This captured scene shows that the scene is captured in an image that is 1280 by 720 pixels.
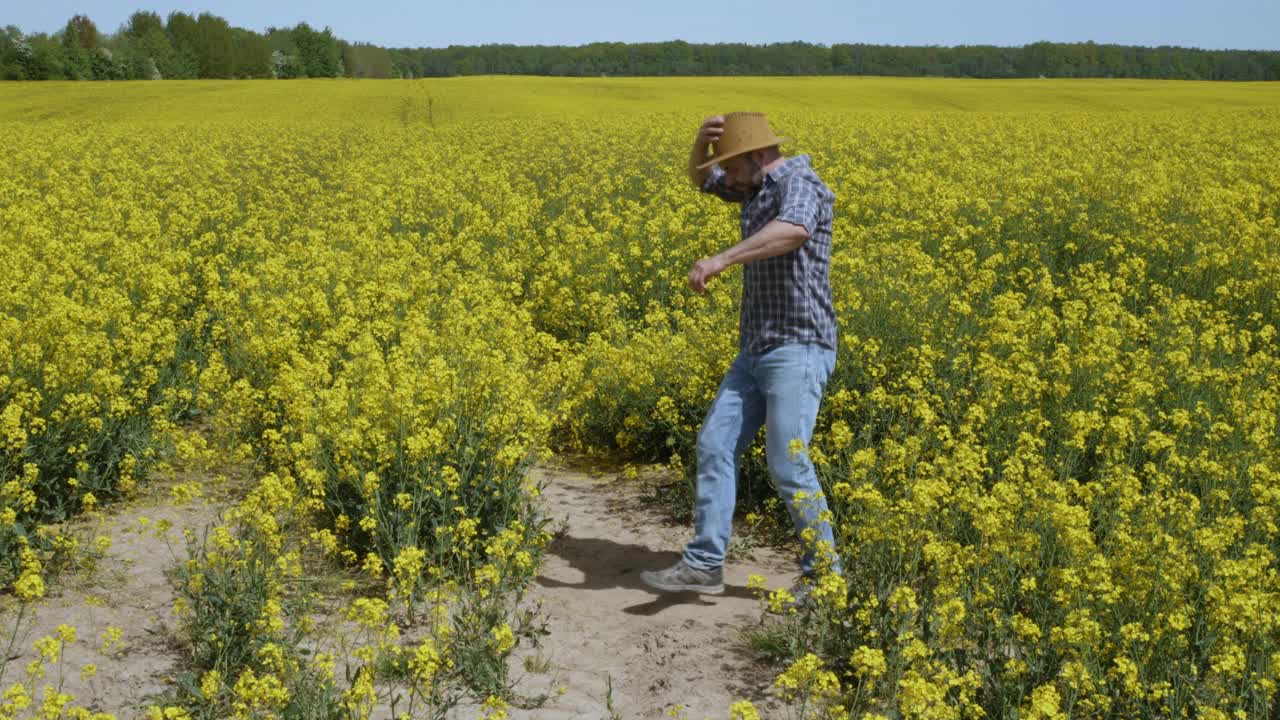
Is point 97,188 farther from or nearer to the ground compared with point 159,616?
farther from the ground

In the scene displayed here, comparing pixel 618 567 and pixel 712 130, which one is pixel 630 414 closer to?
pixel 618 567

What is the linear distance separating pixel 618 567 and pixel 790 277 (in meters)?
1.77

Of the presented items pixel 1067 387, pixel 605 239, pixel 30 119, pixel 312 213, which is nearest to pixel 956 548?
pixel 1067 387

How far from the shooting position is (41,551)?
524 centimetres

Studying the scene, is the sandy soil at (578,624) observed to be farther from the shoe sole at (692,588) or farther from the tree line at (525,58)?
the tree line at (525,58)

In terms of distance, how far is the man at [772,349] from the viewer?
470cm

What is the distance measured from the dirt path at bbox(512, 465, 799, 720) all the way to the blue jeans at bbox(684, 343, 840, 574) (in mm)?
316

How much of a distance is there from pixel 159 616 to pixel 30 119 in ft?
101

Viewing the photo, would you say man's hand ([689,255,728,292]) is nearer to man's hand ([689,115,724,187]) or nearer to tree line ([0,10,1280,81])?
man's hand ([689,115,724,187])

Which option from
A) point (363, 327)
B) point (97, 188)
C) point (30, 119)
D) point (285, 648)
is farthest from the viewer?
point (30, 119)

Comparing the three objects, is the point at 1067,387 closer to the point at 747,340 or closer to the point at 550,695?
the point at 747,340

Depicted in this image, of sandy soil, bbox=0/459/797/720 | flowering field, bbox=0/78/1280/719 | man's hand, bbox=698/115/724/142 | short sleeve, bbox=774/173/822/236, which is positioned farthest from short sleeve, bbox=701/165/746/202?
sandy soil, bbox=0/459/797/720

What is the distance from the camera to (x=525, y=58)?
110812 millimetres

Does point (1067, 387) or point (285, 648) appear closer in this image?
point (285, 648)
